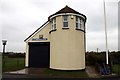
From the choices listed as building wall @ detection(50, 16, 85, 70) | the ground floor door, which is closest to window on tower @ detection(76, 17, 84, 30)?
building wall @ detection(50, 16, 85, 70)

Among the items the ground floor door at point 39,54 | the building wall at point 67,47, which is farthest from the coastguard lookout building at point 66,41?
the ground floor door at point 39,54

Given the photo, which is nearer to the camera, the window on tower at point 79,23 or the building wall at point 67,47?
the building wall at point 67,47

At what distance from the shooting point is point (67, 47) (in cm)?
1978

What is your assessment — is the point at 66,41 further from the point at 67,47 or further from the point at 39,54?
the point at 39,54

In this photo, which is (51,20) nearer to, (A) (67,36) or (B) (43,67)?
(A) (67,36)

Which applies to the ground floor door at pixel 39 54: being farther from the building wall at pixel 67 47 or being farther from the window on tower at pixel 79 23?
the window on tower at pixel 79 23

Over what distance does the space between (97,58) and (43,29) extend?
8.43m

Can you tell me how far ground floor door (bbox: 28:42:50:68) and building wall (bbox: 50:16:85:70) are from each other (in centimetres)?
212

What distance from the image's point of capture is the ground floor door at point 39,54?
22781 mm

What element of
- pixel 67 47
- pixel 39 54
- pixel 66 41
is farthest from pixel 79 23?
pixel 39 54

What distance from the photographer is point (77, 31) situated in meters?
20.5

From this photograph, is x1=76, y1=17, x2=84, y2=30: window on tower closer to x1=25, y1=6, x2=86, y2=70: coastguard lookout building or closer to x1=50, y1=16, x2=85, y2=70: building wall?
x1=25, y1=6, x2=86, y2=70: coastguard lookout building

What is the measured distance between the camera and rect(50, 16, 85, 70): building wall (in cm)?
1972

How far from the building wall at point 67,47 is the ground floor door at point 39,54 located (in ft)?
6.96
